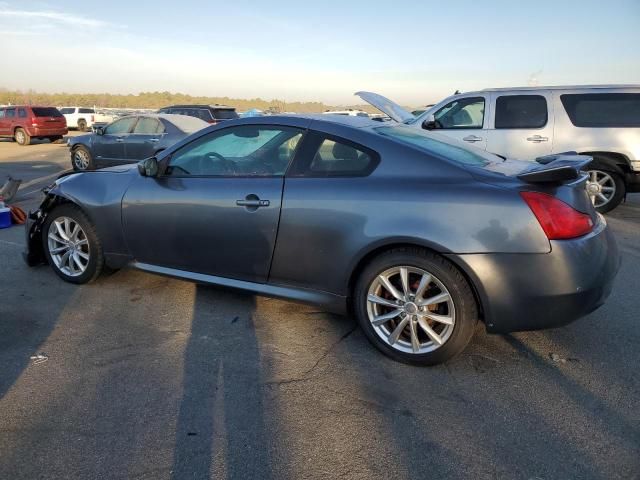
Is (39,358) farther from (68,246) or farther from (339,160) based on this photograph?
(339,160)

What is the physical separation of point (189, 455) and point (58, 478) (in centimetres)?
55

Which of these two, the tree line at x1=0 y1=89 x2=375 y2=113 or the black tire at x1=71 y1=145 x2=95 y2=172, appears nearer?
the black tire at x1=71 y1=145 x2=95 y2=172

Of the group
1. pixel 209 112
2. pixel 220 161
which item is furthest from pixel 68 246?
pixel 209 112

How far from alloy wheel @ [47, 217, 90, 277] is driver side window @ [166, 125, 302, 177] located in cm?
111

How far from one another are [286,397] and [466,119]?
22.0 feet

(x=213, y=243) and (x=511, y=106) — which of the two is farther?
(x=511, y=106)

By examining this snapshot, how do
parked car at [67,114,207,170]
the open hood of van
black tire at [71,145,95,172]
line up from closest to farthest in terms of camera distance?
1. the open hood of van
2. parked car at [67,114,207,170]
3. black tire at [71,145,95,172]

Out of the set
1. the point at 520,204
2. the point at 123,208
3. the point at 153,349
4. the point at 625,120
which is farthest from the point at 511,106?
the point at 153,349

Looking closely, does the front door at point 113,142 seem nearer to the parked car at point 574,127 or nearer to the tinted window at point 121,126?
the tinted window at point 121,126

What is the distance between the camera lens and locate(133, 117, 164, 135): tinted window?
11.7 metres

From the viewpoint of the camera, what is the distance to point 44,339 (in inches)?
140

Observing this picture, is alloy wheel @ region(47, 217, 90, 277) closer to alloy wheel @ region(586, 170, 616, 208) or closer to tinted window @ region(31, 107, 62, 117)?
alloy wheel @ region(586, 170, 616, 208)

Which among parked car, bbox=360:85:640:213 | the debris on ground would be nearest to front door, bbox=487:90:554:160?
parked car, bbox=360:85:640:213

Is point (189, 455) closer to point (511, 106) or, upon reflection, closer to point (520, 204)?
point (520, 204)
